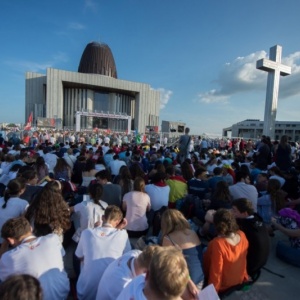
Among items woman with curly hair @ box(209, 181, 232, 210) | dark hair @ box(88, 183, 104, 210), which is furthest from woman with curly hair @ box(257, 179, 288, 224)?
dark hair @ box(88, 183, 104, 210)

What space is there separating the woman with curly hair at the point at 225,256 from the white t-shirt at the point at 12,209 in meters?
2.63

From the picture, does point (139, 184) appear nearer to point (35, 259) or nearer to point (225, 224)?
point (225, 224)

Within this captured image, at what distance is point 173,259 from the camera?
1526mm

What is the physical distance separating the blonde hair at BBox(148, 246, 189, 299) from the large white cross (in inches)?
992

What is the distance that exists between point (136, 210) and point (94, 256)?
1915 millimetres

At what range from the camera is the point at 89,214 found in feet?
11.8

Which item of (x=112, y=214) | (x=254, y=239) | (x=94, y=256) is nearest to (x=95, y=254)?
(x=94, y=256)

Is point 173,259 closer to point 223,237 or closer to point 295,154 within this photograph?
point 223,237

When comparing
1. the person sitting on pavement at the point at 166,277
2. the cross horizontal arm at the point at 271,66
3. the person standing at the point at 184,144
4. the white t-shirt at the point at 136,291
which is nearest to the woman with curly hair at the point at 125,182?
the white t-shirt at the point at 136,291

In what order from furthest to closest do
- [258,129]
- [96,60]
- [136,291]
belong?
[258,129]
[96,60]
[136,291]

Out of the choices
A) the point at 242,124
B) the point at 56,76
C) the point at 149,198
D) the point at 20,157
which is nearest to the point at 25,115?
the point at 56,76

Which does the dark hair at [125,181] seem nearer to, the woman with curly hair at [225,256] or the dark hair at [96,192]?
the dark hair at [96,192]

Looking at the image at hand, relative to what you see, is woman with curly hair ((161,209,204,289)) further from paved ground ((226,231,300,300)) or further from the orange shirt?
paved ground ((226,231,300,300))

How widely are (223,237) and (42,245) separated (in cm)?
191
